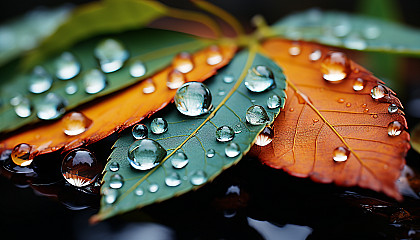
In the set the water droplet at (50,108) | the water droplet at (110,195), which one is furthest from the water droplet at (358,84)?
the water droplet at (50,108)

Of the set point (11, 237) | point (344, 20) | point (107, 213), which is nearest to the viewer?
point (107, 213)

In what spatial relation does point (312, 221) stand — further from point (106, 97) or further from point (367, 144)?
point (106, 97)

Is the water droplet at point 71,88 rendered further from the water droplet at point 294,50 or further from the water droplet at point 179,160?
the water droplet at point 294,50

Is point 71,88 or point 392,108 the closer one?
point 392,108

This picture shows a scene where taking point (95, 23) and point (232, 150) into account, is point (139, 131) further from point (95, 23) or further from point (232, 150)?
point (95, 23)

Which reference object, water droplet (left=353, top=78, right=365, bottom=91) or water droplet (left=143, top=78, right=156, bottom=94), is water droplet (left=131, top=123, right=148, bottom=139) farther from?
water droplet (left=353, top=78, right=365, bottom=91)

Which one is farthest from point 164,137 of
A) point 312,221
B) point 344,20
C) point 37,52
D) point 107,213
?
point 344,20

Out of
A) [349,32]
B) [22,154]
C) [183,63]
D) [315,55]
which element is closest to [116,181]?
[22,154]
